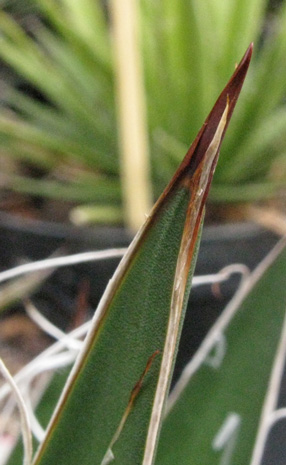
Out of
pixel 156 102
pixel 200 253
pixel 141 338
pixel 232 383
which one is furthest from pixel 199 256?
pixel 141 338

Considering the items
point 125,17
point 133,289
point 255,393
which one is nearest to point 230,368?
point 255,393

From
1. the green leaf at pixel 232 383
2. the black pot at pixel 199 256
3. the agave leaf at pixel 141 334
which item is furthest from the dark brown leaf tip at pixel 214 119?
the black pot at pixel 199 256

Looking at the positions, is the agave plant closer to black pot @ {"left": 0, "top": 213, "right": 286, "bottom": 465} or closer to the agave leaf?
the agave leaf

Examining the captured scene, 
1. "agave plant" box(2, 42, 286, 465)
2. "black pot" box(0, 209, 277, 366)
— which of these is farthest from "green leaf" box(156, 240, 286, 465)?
"black pot" box(0, 209, 277, 366)

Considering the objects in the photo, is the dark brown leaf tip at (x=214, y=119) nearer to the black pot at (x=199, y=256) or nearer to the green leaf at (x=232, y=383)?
the green leaf at (x=232, y=383)

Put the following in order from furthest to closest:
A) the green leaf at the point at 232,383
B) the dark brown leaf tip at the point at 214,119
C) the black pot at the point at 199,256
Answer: the black pot at the point at 199,256, the green leaf at the point at 232,383, the dark brown leaf tip at the point at 214,119

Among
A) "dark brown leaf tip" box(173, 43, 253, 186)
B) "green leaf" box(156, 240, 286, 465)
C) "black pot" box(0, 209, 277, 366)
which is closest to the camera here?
"dark brown leaf tip" box(173, 43, 253, 186)
